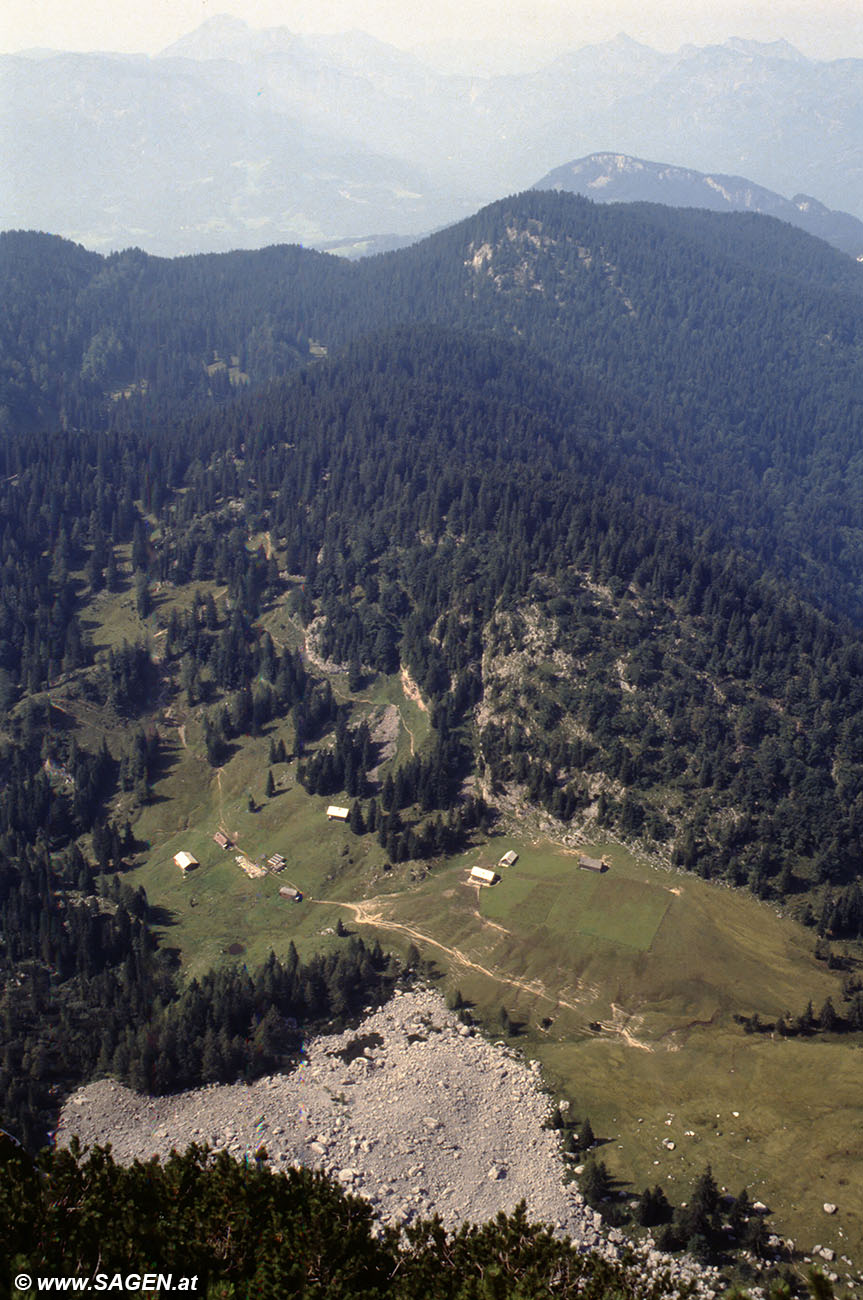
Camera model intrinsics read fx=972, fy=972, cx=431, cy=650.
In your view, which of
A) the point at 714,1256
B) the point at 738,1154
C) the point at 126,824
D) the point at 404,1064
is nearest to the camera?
the point at 714,1256

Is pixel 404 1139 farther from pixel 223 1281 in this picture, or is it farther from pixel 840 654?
pixel 840 654

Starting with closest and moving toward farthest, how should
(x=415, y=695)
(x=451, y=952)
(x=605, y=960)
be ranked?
(x=605, y=960)
(x=451, y=952)
(x=415, y=695)

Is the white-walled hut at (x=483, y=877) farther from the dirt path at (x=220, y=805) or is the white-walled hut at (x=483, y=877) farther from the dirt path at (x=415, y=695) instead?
the dirt path at (x=220, y=805)

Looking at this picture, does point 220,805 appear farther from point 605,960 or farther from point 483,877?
point 605,960

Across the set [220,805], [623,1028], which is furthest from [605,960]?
[220,805]

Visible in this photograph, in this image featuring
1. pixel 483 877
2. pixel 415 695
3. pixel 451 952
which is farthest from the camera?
pixel 415 695

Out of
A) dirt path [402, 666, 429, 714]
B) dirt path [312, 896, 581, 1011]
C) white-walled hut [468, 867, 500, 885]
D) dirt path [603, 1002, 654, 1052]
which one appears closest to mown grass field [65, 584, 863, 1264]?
dirt path [312, 896, 581, 1011]

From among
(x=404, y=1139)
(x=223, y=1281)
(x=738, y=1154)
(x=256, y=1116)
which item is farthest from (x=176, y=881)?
(x=223, y=1281)
